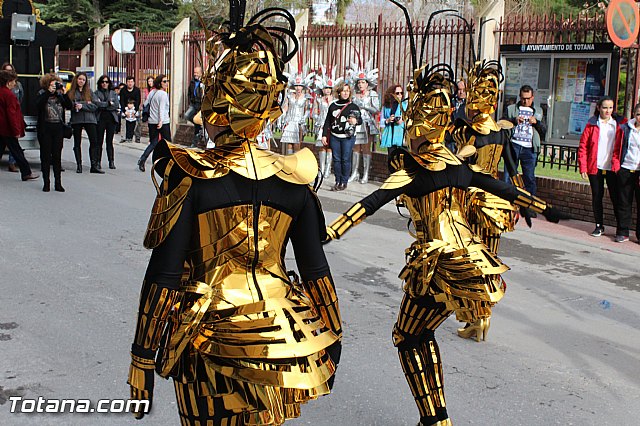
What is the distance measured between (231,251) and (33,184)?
1111cm

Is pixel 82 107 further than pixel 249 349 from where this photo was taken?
Yes

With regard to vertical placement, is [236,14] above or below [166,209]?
above

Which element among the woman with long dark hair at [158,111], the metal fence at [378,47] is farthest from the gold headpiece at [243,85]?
the woman with long dark hair at [158,111]

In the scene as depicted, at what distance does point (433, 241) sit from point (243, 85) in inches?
74.9

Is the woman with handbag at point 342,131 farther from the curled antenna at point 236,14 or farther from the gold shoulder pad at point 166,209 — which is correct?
the gold shoulder pad at point 166,209

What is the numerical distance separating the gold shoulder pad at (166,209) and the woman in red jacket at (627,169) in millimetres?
8826

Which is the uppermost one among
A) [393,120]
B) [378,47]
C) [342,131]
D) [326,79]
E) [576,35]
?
[576,35]

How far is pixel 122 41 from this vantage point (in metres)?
23.5

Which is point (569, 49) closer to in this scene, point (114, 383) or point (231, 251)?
point (114, 383)

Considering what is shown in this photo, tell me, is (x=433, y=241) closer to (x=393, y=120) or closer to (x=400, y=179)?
(x=400, y=179)

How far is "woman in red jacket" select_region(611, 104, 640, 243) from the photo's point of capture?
35.0 ft

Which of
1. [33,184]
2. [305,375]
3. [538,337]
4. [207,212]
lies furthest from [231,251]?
[33,184]

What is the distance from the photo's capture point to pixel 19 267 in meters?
8.04

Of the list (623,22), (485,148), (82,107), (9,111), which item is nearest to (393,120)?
(623,22)
